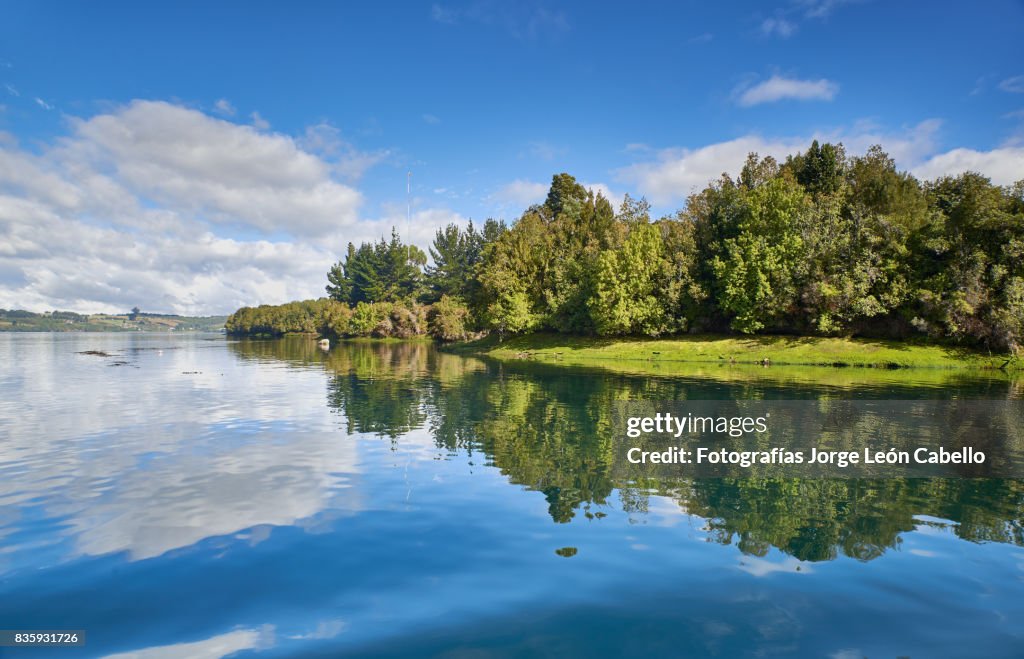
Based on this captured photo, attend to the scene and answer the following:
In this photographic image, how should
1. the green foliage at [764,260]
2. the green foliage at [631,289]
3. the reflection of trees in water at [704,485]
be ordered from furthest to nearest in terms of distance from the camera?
1. the green foliage at [631,289]
2. the green foliage at [764,260]
3. the reflection of trees in water at [704,485]

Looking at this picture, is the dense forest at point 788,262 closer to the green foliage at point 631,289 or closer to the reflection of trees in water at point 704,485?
the green foliage at point 631,289

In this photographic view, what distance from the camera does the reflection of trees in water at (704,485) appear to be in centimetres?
1330

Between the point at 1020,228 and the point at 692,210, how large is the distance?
140 ft

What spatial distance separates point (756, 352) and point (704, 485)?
63.1 metres

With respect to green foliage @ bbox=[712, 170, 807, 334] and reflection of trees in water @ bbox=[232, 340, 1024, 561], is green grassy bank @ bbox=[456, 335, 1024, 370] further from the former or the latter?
reflection of trees in water @ bbox=[232, 340, 1024, 561]

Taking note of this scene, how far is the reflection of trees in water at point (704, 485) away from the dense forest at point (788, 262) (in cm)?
3225

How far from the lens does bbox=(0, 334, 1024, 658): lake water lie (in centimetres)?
891

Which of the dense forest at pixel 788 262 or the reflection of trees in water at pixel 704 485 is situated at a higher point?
the dense forest at pixel 788 262

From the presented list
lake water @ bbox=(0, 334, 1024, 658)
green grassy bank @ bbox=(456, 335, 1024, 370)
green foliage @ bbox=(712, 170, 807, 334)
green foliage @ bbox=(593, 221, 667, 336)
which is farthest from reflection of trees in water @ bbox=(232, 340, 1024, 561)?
green foliage @ bbox=(593, 221, 667, 336)

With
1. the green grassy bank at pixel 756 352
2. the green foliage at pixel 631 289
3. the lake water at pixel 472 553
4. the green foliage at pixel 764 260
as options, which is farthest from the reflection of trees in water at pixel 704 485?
the green foliage at pixel 631 289

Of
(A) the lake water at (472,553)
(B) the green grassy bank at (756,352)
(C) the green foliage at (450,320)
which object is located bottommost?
(A) the lake water at (472,553)

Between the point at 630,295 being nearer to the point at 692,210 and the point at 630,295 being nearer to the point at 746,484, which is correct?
the point at 692,210

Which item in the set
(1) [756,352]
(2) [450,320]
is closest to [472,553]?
(1) [756,352]

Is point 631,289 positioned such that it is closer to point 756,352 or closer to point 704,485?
point 756,352
